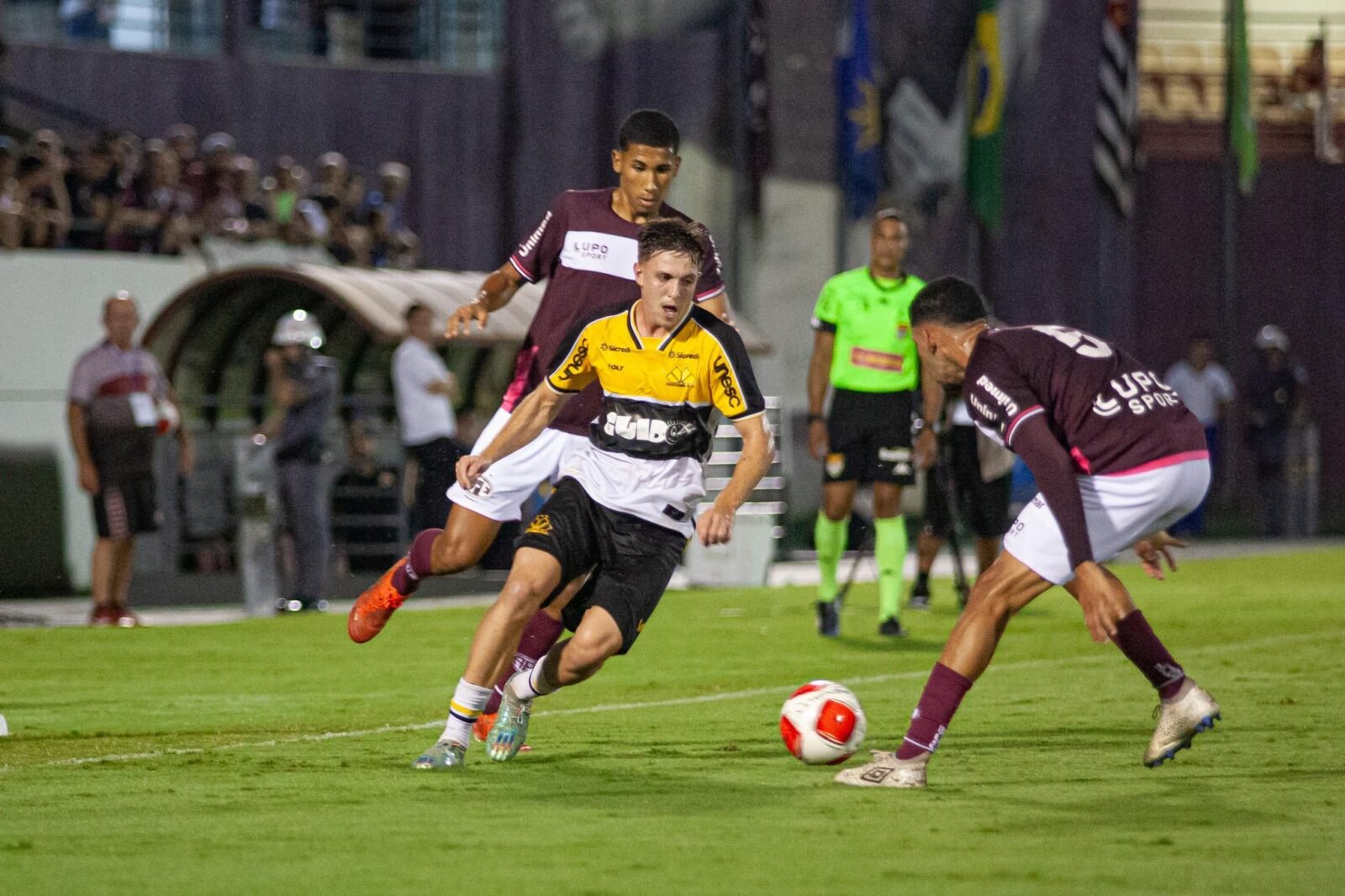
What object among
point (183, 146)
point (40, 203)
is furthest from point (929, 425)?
point (183, 146)

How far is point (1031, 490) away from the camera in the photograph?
2322 centimetres

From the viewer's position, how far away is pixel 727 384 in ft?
25.5

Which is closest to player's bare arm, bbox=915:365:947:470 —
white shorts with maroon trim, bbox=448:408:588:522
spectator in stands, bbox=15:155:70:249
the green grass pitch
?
the green grass pitch

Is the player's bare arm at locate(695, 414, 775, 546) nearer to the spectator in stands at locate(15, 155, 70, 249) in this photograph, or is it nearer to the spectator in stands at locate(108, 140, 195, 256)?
the spectator in stands at locate(15, 155, 70, 249)

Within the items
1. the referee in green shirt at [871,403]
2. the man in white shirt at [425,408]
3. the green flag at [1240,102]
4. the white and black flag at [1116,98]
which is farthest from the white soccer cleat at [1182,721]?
the green flag at [1240,102]

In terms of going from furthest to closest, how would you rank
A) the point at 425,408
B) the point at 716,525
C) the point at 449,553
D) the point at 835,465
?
1. the point at 425,408
2. the point at 835,465
3. the point at 449,553
4. the point at 716,525

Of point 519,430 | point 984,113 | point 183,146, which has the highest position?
point 984,113

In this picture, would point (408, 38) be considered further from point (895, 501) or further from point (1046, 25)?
point (895, 501)

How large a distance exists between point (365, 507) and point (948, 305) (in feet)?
40.6

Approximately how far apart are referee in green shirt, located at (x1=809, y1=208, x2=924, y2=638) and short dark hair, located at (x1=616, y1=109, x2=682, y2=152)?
16.0ft

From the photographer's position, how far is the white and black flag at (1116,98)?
2820 cm

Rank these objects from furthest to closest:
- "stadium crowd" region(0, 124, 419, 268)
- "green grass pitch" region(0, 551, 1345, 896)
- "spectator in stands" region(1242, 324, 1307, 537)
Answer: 1. "spectator in stands" region(1242, 324, 1307, 537)
2. "stadium crowd" region(0, 124, 419, 268)
3. "green grass pitch" region(0, 551, 1345, 896)

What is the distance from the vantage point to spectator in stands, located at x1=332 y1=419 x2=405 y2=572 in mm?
18688

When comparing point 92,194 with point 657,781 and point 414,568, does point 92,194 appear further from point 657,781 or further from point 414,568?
point 657,781
